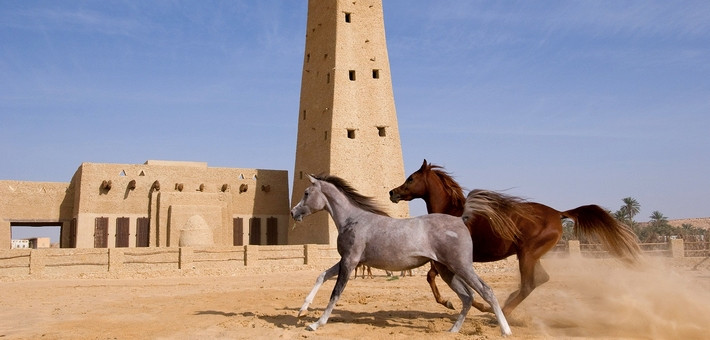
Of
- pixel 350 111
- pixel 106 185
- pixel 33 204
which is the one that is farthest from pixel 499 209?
pixel 33 204

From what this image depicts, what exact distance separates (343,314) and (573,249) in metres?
21.9

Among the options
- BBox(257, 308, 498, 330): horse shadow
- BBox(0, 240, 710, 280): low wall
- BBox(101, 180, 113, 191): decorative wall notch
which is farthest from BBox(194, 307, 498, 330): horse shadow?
BBox(101, 180, 113, 191): decorative wall notch

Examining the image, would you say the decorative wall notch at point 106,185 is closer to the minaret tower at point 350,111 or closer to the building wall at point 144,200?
the building wall at point 144,200

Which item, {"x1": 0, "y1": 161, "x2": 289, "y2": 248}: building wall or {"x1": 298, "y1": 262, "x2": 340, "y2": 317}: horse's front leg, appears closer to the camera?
{"x1": 298, "y1": 262, "x2": 340, "y2": 317}: horse's front leg

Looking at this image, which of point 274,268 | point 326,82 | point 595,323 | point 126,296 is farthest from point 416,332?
point 326,82

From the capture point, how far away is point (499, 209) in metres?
8.20

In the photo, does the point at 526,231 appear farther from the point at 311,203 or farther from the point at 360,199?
the point at 311,203

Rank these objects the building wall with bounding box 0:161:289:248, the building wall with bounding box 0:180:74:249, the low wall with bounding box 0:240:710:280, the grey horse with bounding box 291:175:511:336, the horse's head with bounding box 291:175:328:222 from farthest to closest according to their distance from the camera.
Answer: the building wall with bounding box 0:161:289:248 → the building wall with bounding box 0:180:74:249 → the low wall with bounding box 0:240:710:280 → the horse's head with bounding box 291:175:328:222 → the grey horse with bounding box 291:175:511:336

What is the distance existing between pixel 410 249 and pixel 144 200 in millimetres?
27992

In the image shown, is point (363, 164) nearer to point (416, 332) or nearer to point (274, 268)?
point (274, 268)

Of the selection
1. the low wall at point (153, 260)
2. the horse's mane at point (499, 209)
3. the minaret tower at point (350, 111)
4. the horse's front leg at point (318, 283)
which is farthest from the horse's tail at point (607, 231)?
the minaret tower at point (350, 111)

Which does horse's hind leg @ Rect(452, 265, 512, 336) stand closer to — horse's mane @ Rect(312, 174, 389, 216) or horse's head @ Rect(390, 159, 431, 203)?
horse's mane @ Rect(312, 174, 389, 216)

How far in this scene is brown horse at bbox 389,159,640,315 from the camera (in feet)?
26.6

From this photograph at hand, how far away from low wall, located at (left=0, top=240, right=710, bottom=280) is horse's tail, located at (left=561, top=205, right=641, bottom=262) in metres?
17.4
